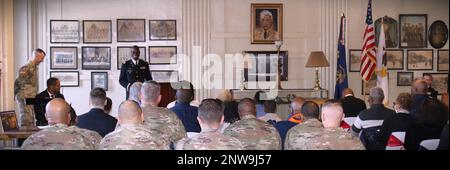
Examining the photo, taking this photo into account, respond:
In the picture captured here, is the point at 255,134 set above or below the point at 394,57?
below

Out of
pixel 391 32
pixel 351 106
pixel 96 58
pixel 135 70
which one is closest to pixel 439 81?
pixel 391 32

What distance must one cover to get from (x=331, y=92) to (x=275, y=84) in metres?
1.10

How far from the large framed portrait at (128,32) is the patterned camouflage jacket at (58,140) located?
746 centimetres

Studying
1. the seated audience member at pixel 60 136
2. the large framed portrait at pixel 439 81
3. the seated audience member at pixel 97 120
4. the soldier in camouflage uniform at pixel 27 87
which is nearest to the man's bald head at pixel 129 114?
the seated audience member at pixel 60 136

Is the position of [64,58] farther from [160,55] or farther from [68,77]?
[160,55]

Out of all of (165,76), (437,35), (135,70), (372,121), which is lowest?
(372,121)

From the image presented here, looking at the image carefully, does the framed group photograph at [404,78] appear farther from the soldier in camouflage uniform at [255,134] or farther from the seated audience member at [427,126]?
the soldier in camouflage uniform at [255,134]

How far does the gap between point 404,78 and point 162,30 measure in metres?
4.79

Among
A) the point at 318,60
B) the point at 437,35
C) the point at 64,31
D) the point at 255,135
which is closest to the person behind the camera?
the point at 255,135

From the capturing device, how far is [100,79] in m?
11.6

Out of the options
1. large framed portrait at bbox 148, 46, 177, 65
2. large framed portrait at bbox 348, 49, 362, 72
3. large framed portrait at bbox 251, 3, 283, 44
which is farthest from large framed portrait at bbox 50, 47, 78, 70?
large framed portrait at bbox 348, 49, 362, 72

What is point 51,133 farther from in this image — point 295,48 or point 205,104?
point 295,48

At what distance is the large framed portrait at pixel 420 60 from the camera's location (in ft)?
38.7

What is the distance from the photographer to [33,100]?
23.5 feet
